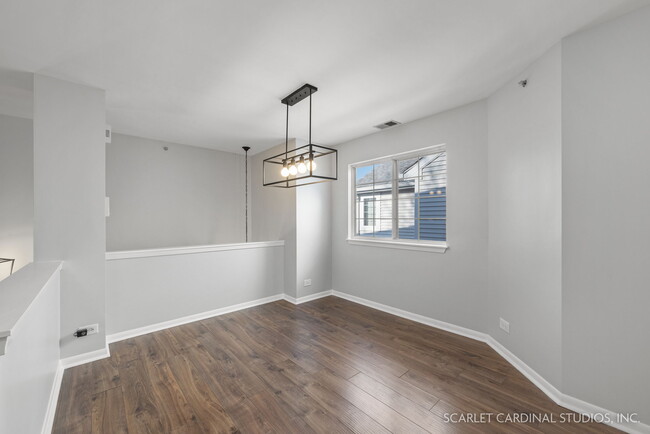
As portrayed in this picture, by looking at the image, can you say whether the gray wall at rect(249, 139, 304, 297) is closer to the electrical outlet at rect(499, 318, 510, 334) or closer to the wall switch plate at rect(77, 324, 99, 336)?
the wall switch plate at rect(77, 324, 99, 336)

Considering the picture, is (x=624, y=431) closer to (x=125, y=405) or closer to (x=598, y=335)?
(x=598, y=335)

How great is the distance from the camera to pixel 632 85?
1.69 metres

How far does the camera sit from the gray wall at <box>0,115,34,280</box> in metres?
3.17

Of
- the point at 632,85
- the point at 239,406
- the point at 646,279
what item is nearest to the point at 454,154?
the point at 632,85

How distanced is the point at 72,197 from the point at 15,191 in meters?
1.68

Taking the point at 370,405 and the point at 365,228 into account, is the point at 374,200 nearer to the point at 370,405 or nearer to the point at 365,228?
the point at 365,228

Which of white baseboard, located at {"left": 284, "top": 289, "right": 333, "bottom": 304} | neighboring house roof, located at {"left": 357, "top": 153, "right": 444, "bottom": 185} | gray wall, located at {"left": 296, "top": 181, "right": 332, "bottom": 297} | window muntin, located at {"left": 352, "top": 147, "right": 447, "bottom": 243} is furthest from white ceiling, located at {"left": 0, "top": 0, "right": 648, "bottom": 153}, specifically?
white baseboard, located at {"left": 284, "top": 289, "right": 333, "bottom": 304}

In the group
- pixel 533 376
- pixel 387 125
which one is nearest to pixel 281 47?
pixel 387 125

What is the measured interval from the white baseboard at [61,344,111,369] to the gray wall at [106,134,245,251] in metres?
1.82

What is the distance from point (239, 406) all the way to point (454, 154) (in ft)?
10.7

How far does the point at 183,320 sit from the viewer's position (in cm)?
345

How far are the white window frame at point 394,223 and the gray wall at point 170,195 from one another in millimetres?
2250

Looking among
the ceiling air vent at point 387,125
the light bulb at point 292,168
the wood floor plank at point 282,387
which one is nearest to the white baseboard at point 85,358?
the wood floor plank at point 282,387

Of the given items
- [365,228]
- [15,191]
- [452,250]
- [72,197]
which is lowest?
[452,250]
